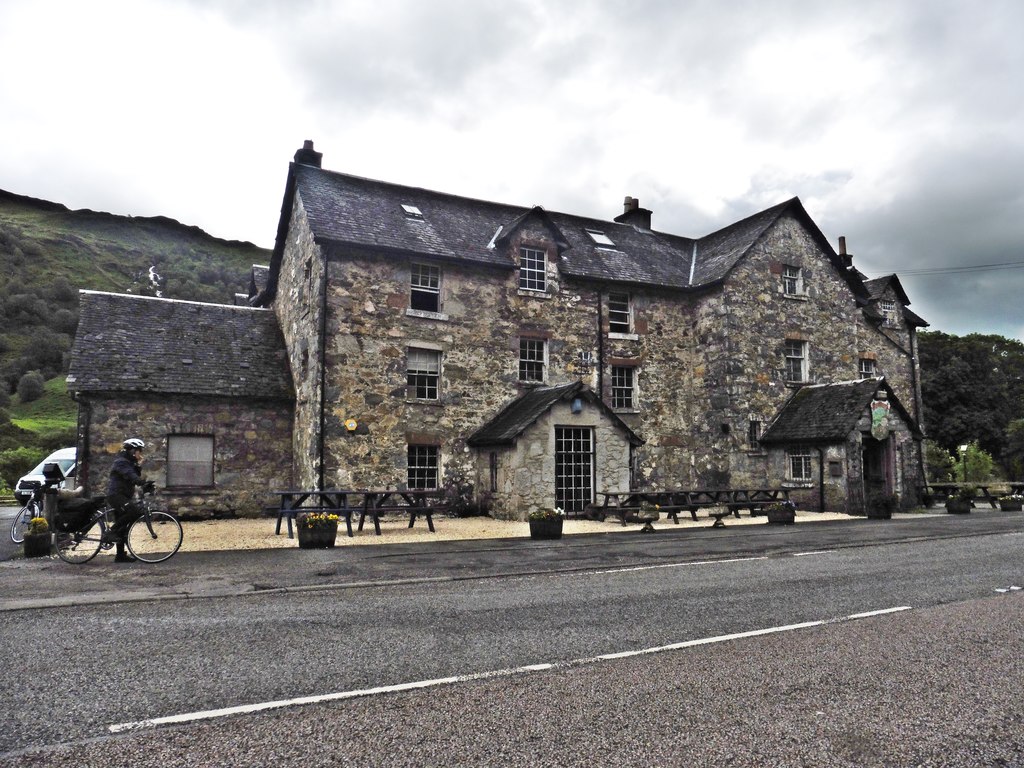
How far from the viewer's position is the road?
379 centimetres

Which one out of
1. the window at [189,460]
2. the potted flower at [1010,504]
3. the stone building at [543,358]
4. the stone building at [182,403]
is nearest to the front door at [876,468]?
the stone building at [543,358]

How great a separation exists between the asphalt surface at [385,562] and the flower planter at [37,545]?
33 cm

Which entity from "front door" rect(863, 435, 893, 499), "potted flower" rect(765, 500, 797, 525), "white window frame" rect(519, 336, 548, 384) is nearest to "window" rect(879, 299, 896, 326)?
"front door" rect(863, 435, 893, 499)

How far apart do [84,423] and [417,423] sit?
9.05m

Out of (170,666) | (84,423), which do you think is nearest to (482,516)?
(84,423)

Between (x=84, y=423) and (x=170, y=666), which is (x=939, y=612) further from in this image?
(x=84, y=423)

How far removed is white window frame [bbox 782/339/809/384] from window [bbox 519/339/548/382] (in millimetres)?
9678

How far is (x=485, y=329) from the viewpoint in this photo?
75.2 ft

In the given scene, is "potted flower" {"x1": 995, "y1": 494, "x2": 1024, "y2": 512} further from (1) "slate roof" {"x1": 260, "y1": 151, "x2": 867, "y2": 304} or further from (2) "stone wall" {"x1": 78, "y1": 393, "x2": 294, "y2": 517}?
(2) "stone wall" {"x1": 78, "y1": 393, "x2": 294, "y2": 517}

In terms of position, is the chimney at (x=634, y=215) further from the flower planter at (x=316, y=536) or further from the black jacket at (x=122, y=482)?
the black jacket at (x=122, y=482)

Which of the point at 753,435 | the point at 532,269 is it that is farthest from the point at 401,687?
the point at 753,435

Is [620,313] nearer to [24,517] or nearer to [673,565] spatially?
[673,565]

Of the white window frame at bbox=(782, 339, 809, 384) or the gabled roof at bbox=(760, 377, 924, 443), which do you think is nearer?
the gabled roof at bbox=(760, 377, 924, 443)

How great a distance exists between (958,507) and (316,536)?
20.7 meters
